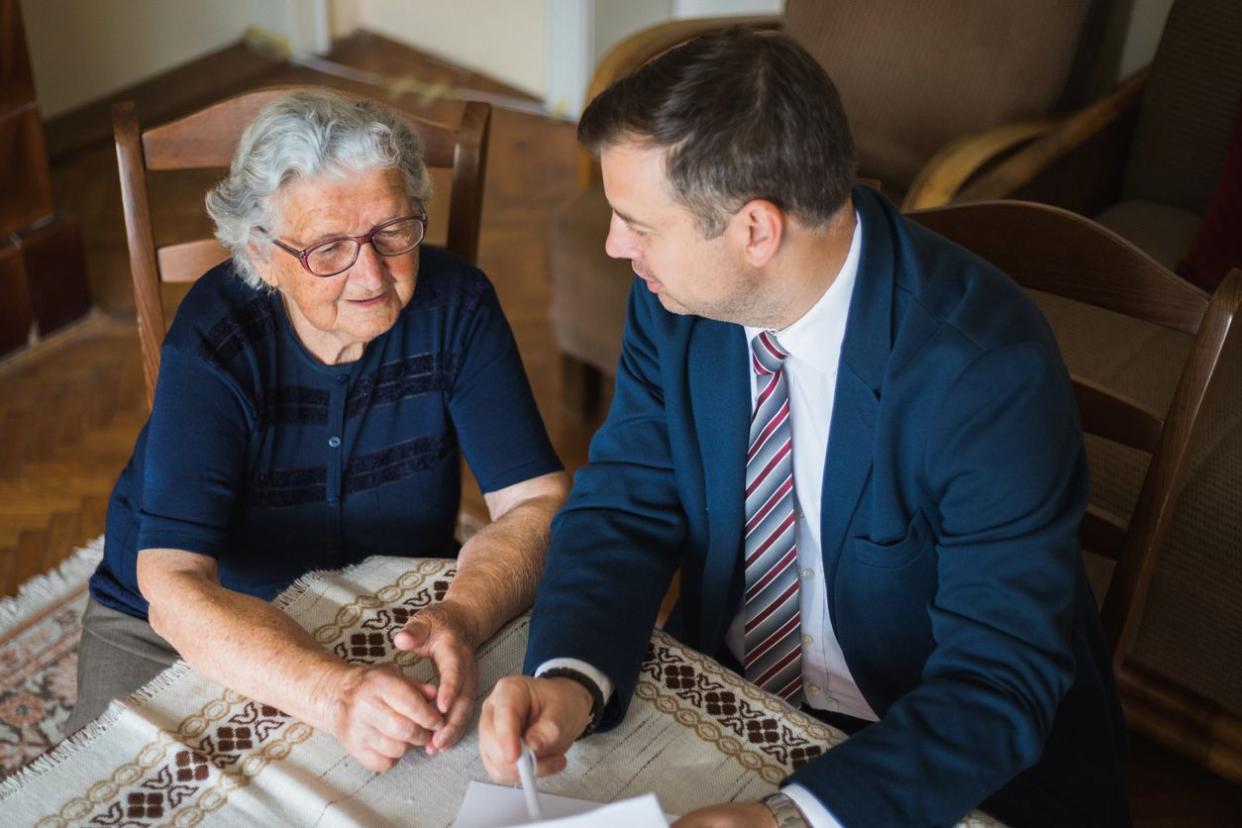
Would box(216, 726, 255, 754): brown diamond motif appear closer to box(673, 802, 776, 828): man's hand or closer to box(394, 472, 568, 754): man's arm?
box(394, 472, 568, 754): man's arm

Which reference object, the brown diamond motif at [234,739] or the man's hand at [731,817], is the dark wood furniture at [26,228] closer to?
the brown diamond motif at [234,739]

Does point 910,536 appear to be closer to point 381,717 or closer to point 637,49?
point 381,717

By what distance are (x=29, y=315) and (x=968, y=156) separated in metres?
2.26

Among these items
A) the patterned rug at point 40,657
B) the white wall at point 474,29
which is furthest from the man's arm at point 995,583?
the white wall at point 474,29

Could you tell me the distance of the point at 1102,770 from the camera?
1.44 metres

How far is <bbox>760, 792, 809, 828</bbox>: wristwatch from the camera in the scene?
43.5 inches

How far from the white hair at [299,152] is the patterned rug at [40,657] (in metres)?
1.08

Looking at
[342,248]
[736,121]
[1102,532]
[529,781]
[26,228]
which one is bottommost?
[26,228]

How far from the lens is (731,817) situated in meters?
1.09

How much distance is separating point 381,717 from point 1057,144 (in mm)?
2018

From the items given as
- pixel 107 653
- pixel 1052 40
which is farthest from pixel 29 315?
pixel 1052 40

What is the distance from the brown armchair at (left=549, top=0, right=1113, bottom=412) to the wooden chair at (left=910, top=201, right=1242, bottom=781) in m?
0.83

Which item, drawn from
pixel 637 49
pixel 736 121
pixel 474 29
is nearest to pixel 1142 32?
pixel 637 49

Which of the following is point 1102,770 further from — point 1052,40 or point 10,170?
point 10,170
